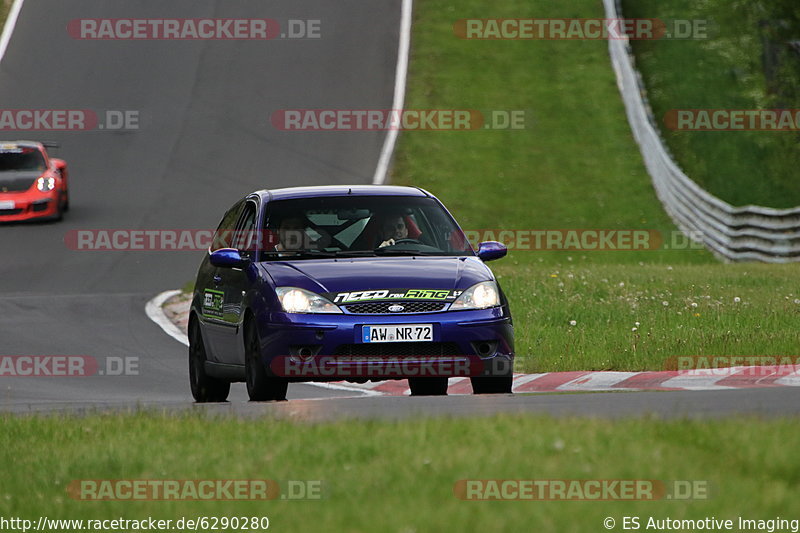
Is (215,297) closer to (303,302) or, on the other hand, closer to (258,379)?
(258,379)

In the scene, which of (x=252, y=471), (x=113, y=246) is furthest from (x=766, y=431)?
(x=113, y=246)

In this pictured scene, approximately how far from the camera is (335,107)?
35.0 m

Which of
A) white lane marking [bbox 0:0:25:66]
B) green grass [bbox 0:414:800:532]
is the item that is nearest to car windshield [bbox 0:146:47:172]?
white lane marking [bbox 0:0:25:66]

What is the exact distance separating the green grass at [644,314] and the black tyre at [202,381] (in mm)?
2585

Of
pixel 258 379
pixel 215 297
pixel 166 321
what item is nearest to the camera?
pixel 258 379

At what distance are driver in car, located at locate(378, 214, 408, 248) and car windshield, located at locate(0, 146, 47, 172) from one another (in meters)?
16.9

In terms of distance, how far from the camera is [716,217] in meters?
27.8

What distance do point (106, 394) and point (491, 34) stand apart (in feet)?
93.6

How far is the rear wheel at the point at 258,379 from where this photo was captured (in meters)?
10.6

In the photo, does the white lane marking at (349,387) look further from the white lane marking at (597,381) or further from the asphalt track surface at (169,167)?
the white lane marking at (597,381)

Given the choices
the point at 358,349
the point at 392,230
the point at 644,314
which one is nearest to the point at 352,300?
the point at 358,349

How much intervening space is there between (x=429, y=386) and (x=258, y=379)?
2007 mm

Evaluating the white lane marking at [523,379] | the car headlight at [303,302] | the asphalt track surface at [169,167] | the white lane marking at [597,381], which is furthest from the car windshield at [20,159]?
the car headlight at [303,302]

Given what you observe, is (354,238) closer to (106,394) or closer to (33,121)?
(106,394)
